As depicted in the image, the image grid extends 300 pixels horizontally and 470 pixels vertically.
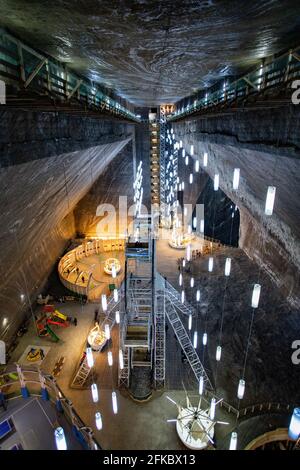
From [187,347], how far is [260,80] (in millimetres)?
8452

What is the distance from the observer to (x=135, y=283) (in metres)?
10.1

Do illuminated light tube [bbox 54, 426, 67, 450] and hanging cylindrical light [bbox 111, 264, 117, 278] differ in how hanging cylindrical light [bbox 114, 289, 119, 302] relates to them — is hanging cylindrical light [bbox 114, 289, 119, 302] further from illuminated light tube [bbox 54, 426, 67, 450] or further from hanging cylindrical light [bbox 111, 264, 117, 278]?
illuminated light tube [bbox 54, 426, 67, 450]

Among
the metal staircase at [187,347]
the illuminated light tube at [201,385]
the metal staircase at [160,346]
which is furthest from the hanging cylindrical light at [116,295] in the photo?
the illuminated light tube at [201,385]

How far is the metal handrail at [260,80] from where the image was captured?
502 cm

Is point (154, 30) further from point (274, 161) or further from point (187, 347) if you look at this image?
point (187, 347)

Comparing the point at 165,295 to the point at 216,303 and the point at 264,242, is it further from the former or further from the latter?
the point at 264,242

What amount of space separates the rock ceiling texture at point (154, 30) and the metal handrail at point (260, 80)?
0.25 meters

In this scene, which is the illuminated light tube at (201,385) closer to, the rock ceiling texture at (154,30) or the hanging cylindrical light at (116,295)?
the hanging cylindrical light at (116,295)

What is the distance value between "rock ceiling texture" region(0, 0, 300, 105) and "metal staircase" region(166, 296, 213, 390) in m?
7.37

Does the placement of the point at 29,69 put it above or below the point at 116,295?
above

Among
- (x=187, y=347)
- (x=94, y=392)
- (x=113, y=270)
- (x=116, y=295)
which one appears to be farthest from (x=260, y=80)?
(x=113, y=270)

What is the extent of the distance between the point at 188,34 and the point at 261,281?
10.6 meters

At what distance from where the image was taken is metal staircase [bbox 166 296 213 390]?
9.59 m

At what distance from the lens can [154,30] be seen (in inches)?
170
